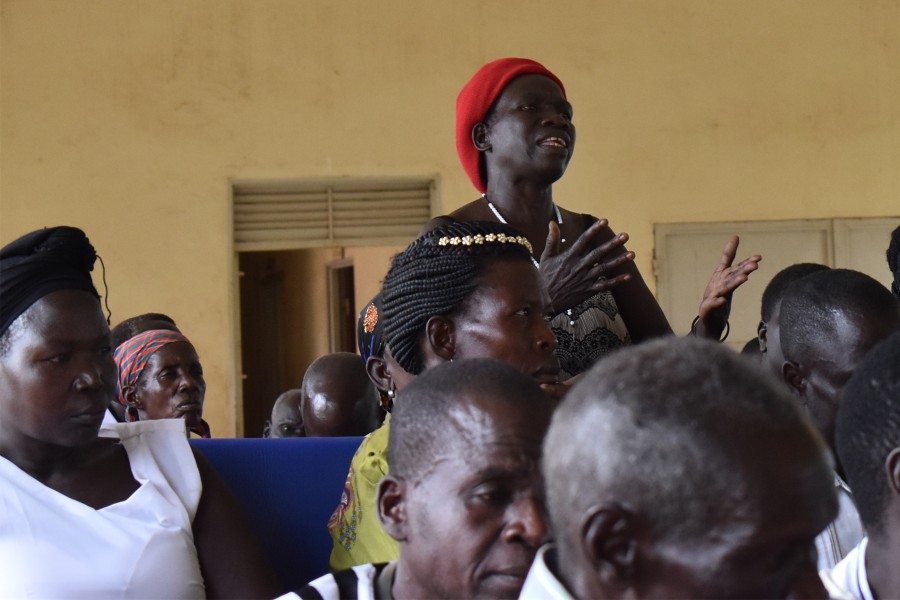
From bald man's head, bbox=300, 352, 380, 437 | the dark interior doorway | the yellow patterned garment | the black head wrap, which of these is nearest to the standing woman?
the yellow patterned garment

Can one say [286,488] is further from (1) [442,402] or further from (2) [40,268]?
(1) [442,402]

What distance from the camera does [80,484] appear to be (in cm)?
223

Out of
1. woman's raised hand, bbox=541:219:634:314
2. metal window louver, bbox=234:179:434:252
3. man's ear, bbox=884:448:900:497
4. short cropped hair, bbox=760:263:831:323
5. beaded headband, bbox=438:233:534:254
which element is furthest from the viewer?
metal window louver, bbox=234:179:434:252

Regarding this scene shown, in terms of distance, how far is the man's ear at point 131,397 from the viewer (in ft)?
12.5

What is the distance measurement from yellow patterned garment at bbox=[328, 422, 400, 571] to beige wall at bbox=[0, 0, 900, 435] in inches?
185

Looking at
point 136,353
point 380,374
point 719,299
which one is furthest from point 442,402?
point 136,353

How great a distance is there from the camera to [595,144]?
700 cm

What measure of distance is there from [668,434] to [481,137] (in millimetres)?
1961

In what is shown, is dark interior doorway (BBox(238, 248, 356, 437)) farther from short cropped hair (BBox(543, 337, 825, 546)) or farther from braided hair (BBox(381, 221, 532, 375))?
short cropped hair (BBox(543, 337, 825, 546))

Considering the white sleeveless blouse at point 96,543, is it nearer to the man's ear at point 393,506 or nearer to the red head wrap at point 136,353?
the man's ear at point 393,506

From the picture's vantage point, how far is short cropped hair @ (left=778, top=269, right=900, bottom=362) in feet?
7.40

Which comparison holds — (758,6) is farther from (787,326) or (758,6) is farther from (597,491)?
A: (597,491)

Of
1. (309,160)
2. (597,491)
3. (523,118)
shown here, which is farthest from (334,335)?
(597,491)

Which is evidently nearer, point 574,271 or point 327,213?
point 574,271
